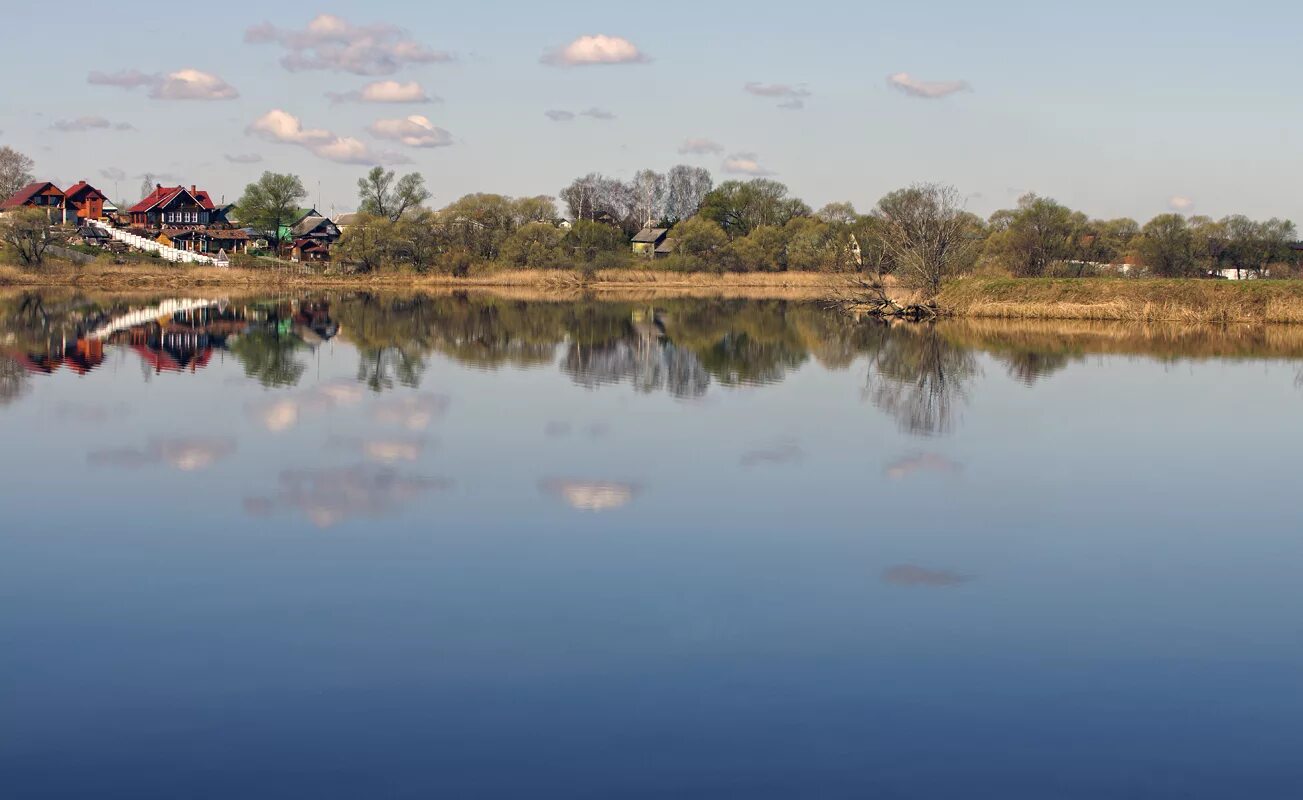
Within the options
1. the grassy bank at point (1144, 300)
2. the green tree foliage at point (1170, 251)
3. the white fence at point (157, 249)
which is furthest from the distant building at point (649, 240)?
the grassy bank at point (1144, 300)

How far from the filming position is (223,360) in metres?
33.0

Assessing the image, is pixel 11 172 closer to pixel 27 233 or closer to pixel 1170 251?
pixel 27 233

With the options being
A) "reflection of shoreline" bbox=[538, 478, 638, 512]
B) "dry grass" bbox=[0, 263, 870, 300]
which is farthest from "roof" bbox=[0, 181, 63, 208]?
"reflection of shoreline" bbox=[538, 478, 638, 512]

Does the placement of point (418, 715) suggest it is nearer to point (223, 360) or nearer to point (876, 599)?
point (876, 599)

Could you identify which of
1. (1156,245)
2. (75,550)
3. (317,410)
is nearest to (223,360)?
(317,410)

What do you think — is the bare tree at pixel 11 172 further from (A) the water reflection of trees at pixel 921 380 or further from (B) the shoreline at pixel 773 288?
(A) the water reflection of trees at pixel 921 380

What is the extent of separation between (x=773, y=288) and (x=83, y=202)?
70.0 metres

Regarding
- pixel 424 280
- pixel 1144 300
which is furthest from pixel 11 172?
pixel 1144 300

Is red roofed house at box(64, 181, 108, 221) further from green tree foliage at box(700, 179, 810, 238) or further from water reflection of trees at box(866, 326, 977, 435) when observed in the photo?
water reflection of trees at box(866, 326, 977, 435)

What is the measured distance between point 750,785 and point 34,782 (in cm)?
403

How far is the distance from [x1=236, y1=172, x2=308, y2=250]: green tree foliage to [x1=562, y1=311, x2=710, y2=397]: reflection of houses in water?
8100cm

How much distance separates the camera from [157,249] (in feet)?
330

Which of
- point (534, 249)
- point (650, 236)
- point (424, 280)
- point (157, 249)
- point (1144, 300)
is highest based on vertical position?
point (650, 236)

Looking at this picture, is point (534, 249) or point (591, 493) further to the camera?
point (534, 249)
